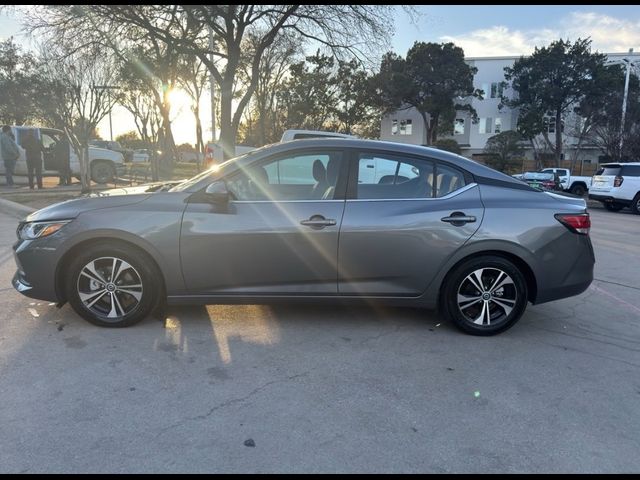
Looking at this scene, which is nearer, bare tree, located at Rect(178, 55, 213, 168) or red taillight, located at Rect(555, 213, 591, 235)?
red taillight, located at Rect(555, 213, 591, 235)

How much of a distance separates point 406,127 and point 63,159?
41.0 meters

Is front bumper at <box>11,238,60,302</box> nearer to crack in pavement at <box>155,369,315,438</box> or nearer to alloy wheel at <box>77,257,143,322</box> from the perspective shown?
alloy wheel at <box>77,257,143,322</box>

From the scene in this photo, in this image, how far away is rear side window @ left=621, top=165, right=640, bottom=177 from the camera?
16623 millimetres

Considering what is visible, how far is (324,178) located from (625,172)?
16.7 m

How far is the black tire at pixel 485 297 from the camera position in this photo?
4082 millimetres

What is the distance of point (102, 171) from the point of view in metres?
18.2

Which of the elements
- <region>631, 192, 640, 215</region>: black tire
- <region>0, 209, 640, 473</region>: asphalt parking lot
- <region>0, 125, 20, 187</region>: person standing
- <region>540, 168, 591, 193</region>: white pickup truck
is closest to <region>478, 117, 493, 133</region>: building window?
<region>540, 168, 591, 193</region>: white pickup truck

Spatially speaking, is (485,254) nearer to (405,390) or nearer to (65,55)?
(405,390)

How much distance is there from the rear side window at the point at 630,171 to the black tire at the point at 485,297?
51.5ft

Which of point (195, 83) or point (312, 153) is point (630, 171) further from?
point (195, 83)

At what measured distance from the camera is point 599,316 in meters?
4.84

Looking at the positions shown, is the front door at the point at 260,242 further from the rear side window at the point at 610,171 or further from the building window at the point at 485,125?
the building window at the point at 485,125

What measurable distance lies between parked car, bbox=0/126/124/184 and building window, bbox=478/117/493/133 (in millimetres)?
41237

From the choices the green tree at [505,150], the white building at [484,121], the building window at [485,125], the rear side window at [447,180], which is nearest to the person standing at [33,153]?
the rear side window at [447,180]
